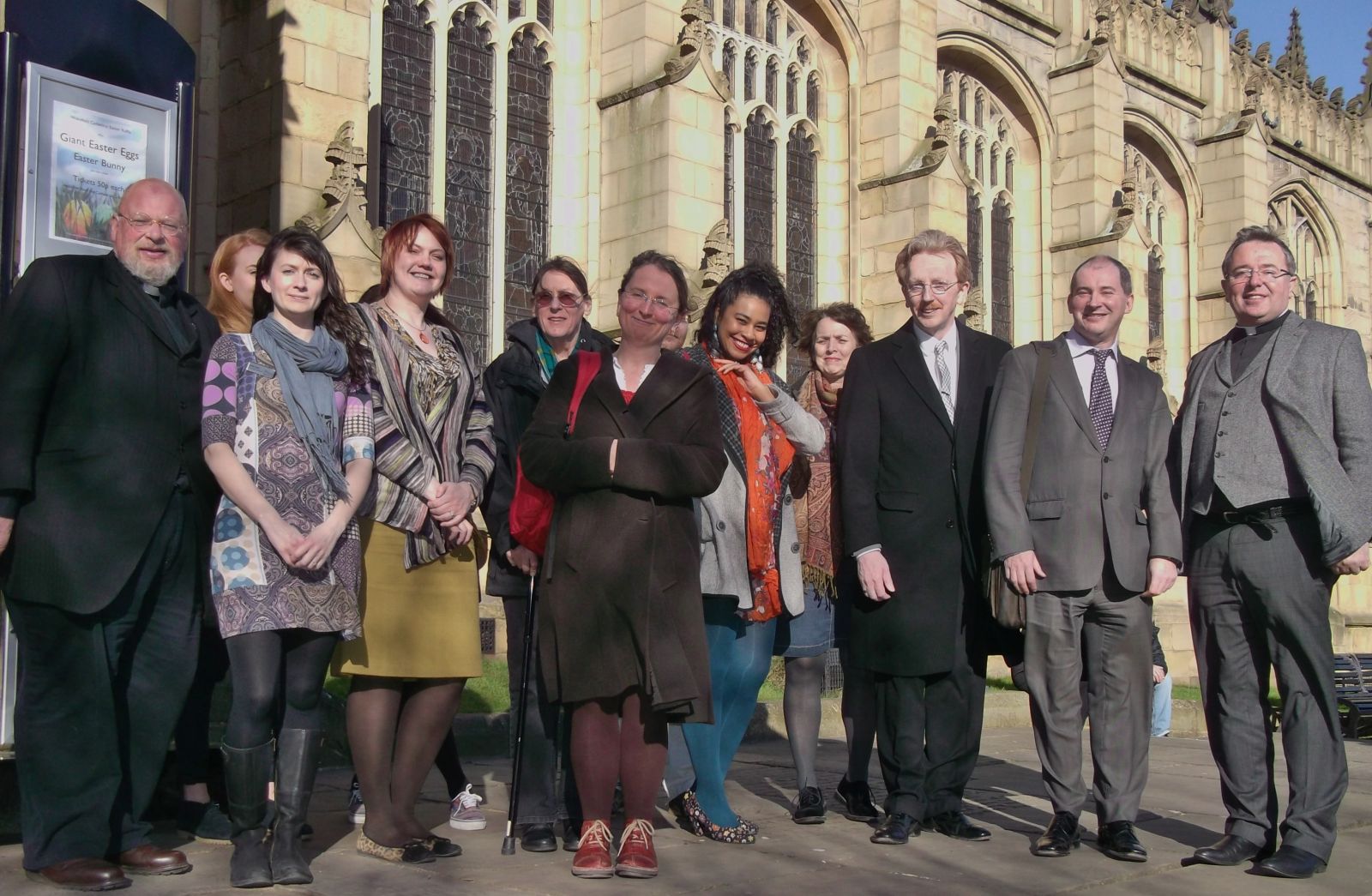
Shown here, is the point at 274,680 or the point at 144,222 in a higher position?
the point at 144,222

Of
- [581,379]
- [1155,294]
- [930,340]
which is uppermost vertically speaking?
[1155,294]

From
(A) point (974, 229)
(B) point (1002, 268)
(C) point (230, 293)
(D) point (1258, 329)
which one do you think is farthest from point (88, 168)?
(B) point (1002, 268)

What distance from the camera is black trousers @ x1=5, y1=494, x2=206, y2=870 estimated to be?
4055mm

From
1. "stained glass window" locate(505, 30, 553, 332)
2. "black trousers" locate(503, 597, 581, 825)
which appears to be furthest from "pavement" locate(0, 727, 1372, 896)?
"stained glass window" locate(505, 30, 553, 332)

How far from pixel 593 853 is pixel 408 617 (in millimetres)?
962

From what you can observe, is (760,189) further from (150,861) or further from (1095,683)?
(150,861)

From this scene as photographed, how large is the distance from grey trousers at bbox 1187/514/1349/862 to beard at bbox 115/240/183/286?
371 centimetres

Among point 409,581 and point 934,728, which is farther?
point 934,728

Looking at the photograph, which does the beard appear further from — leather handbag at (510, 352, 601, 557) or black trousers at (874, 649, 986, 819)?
black trousers at (874, 649, 986, 819)

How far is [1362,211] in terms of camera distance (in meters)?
30.5

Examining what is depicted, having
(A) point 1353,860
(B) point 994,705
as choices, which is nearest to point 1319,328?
(A) point 1353,860

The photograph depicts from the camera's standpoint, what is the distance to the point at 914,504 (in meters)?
5.29

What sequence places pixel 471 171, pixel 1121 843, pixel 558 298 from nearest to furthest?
pixel 1121 843
pixel 558 298
pixel 471 171

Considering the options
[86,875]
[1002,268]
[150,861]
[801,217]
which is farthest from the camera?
[1002,268]
